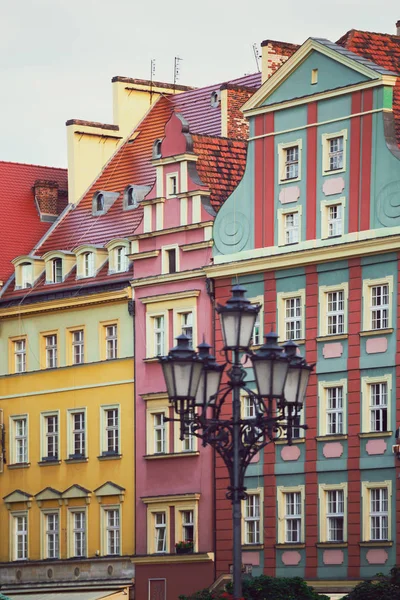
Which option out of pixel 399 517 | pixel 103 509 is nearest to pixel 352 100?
pixel 399 517

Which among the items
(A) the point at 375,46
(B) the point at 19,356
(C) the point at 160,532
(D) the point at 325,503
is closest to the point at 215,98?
(A) the point at 375,46

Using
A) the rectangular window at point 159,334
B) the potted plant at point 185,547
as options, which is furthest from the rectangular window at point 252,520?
the rectangular window at point 159,334

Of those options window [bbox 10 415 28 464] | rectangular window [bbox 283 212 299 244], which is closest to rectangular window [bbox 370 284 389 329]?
rectangular window [bbox 283 212 299 244]

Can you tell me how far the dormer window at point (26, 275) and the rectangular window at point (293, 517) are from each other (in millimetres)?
13244

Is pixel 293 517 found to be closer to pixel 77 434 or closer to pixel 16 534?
pixel 77 434

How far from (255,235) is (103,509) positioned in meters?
9.84

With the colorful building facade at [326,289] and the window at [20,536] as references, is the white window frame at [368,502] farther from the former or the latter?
the window at [20,536]

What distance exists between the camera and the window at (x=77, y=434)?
64.7 meters

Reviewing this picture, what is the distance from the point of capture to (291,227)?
58.2 m

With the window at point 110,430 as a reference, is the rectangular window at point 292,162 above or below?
above

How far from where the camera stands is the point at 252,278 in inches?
2329

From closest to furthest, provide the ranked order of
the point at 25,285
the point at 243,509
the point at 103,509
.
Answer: the point at 243,509 < the point at 103,509 < the point at 25,285

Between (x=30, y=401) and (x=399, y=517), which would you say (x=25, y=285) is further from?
(x=399, y=517)

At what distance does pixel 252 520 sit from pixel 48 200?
654 inches
